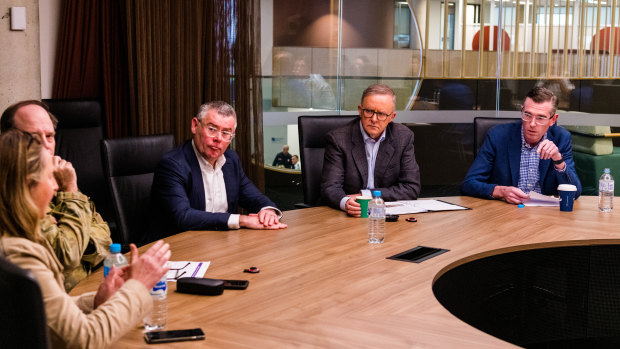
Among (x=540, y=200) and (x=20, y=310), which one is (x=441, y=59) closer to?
(x=540, y=200)

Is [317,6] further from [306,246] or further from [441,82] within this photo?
[306,246]

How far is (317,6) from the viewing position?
5875 mm

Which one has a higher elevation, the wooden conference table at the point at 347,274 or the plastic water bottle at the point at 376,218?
the plastic water bottle at the point at 376,218

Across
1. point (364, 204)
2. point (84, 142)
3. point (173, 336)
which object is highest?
point (84, 142)

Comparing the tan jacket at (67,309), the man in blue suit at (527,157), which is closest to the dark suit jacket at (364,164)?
the man in blue suit at (527,157)

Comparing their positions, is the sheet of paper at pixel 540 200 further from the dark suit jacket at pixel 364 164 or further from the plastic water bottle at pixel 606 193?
the dark suit jacket at pixel 364 164

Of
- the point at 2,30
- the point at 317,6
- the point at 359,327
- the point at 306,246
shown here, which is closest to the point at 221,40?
the point at 317,6

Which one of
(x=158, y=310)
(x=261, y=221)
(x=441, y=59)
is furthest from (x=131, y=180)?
(x=441, y=59)

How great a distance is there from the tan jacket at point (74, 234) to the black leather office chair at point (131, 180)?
0.60 m

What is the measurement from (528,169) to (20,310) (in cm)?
305

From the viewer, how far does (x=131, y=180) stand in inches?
130

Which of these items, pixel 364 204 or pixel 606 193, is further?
pixel 606 193

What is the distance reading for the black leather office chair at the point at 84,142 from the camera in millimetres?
4125

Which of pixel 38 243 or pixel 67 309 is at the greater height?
pixel 38 243
